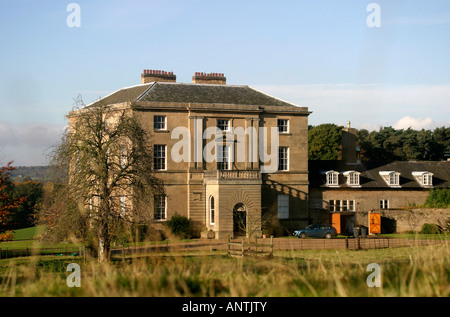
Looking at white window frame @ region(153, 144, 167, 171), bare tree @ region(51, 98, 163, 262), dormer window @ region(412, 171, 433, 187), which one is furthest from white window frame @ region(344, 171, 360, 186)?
bare tree @ region(51, 98, 163, 262)

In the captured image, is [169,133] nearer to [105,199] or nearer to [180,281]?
[105,199]

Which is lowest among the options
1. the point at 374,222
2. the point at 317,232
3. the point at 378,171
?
the point at 317,232

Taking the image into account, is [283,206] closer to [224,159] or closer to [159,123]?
[224,159]

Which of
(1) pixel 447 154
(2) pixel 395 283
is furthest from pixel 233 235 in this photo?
(1) pixel 447 154

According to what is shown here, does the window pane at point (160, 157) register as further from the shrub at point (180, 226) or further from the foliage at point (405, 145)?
the foliage at point (405, 145)

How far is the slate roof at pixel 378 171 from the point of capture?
1884 inches

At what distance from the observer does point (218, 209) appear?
131 feet

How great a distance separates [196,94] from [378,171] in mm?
17723

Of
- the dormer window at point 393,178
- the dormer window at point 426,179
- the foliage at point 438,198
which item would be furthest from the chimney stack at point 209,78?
the foliage at point 438,198

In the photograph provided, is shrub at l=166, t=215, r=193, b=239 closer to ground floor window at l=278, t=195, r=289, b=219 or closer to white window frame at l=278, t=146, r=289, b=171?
ground floor window at l=278, t=195, r=289, b=219

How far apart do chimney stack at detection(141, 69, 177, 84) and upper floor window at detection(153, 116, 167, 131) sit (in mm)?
6619

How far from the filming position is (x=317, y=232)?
41.7 meters

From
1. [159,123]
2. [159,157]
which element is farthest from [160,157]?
[159,123]

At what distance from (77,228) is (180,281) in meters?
16.7
